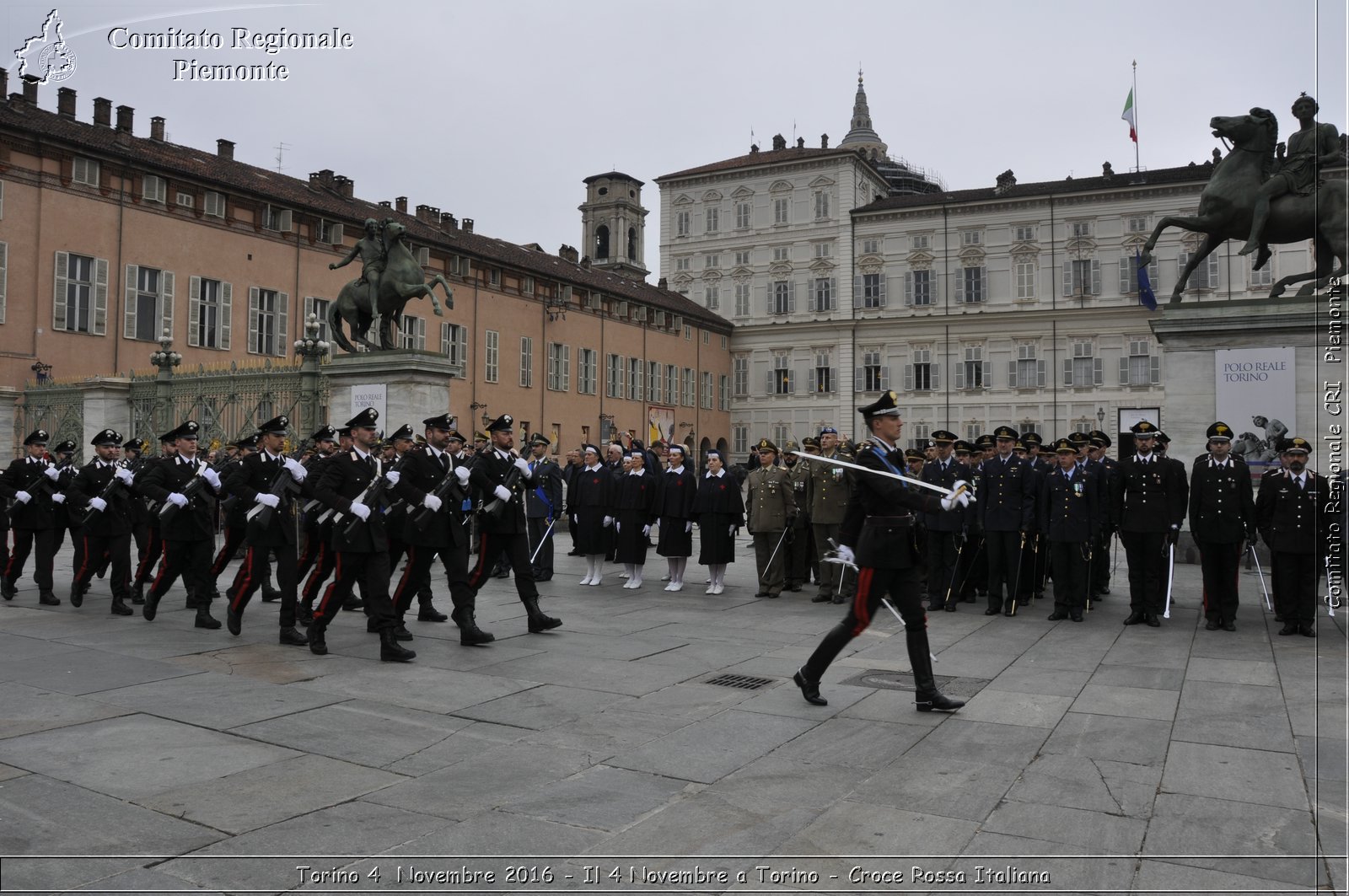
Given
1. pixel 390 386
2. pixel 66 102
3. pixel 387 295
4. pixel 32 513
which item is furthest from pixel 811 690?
pixel 66 102

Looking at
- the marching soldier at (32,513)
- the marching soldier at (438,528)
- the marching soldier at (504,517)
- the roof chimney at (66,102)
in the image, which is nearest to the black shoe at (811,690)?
the marching soldier at (438,528)

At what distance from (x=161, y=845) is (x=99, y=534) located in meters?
7.85

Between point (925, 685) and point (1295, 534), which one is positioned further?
point (1295, 534)

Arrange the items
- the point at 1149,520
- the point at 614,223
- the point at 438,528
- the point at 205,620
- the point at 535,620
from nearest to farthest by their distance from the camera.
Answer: the point at 438,528, the point at 535,620, the point at 205,620, the point at 1149,520, the point at 614,223

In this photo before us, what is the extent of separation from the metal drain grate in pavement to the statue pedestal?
33.9 feet

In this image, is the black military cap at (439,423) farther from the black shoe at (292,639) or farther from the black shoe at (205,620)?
the black shoe at (205,620)

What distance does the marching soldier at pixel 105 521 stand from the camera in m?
10.5

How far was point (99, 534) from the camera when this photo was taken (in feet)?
35.3

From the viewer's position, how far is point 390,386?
16.8 metres

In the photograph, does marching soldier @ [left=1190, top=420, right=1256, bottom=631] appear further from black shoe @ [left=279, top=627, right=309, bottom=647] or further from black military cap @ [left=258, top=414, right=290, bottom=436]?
black military cap @ [left=258, top=414, right=290, bottom=436]

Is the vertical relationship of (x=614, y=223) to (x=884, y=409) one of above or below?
above

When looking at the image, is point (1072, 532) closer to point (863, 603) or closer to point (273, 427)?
point (863, 603)

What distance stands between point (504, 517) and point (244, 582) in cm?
247

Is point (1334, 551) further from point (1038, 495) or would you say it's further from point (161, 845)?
point (161, 845)
